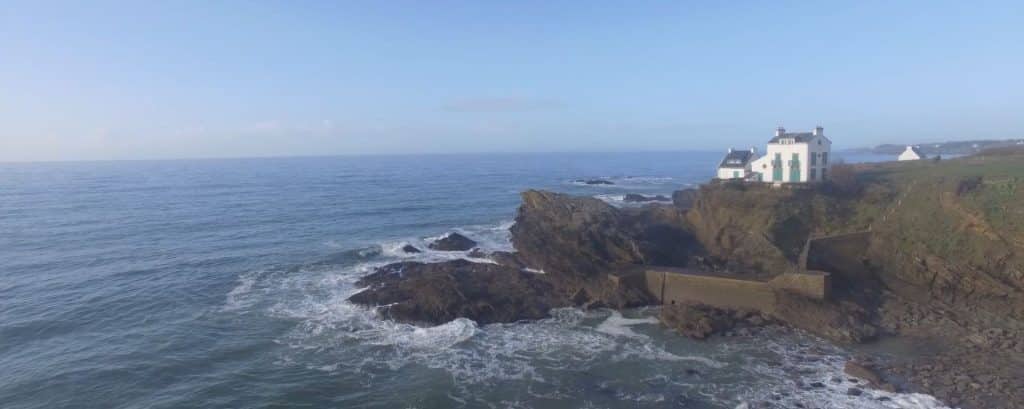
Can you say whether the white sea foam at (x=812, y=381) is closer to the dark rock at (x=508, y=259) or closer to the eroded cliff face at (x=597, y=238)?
the eroded cliff face at (x=597, y=238)

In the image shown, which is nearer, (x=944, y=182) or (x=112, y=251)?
(x=944, y=182)

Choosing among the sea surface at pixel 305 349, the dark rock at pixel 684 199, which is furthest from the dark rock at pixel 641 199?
the sea surface at pixel 305 349

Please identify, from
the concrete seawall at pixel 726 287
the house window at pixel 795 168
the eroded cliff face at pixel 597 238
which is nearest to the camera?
the concrete seawall at pixel 726 287

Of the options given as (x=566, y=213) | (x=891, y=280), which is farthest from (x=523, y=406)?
(x=566, y=213)

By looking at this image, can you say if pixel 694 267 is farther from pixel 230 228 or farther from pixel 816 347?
pixel 230 228

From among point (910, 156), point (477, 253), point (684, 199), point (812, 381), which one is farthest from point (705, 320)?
point (910, 156)

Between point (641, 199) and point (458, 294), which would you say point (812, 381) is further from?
point (641, 199)
